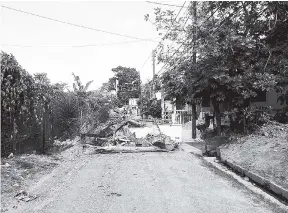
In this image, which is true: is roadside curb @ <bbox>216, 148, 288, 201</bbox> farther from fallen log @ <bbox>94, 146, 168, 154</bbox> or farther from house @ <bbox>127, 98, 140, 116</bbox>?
house @ <bbox>127, 98, 140, 116</bbox>

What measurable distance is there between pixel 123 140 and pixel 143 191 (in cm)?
914

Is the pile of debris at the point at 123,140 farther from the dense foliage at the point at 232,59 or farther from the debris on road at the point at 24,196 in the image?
the debris on road at the point at 24,196

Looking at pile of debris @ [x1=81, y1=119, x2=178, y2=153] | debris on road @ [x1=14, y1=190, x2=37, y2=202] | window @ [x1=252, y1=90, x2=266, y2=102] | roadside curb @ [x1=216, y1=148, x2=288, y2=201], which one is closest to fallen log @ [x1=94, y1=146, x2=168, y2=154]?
pile of debris @ [x1=81, y1=119, x2=178, y2=153]

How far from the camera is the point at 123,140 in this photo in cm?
1662

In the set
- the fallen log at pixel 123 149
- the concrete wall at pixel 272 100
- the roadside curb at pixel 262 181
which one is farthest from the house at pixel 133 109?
the roadside curb at pixel 262 181

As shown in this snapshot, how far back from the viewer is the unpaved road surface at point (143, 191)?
6.26 meters

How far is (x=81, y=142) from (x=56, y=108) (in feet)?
7.25

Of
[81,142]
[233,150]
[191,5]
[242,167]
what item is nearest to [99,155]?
[81,142]

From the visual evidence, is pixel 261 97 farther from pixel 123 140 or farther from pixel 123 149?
pixel 123 149

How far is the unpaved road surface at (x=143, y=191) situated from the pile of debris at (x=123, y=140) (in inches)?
146

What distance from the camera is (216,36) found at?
15.2 m

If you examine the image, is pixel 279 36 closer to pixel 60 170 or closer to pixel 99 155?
pixel 99 155

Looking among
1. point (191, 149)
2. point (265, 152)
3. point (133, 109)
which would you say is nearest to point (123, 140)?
point (191, 149)

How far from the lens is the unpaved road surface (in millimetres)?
6262
